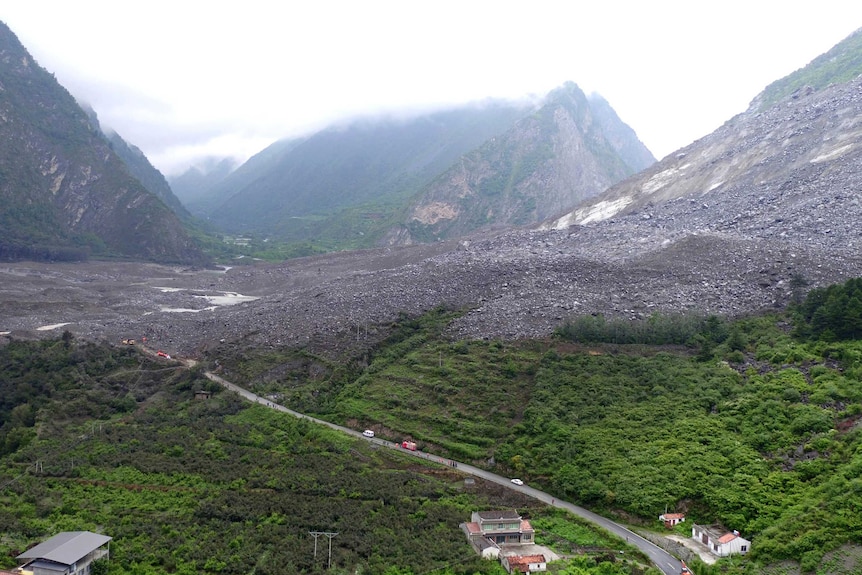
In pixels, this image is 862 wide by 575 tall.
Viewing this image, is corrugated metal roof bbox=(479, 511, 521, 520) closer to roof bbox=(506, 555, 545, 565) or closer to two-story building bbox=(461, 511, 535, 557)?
two-story building bbox=(461, 511, 535, 557)

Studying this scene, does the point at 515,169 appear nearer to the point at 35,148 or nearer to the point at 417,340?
the point at 35,148

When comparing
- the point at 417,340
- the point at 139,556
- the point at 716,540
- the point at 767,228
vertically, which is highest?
the point at 767,228

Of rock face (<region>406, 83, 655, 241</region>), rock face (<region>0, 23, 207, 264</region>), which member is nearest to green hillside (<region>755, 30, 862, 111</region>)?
rock face (<region>406, 83, 655, 241</region>)

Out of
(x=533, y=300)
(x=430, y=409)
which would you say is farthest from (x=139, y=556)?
(x=533, y=300)

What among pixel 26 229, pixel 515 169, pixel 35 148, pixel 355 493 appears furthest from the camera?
pixel 515 169

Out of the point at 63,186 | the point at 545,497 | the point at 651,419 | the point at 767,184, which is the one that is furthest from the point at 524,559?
the point at 63,186

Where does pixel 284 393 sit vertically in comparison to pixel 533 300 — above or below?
below
